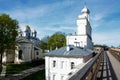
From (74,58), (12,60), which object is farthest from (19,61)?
(74,58)

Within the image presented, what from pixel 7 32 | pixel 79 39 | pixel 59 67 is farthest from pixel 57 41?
pixel 59 67

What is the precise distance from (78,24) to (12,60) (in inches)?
939

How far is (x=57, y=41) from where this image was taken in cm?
7906

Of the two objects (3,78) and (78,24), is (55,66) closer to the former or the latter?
(3,78)

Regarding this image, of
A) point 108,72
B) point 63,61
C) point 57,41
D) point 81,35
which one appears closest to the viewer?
point 108,72

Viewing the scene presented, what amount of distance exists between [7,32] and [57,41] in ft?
127

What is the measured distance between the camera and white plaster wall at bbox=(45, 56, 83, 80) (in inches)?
1205

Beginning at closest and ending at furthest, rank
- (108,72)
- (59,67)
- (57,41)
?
1. (108,72)
2. (59,67)
3. (57,41)

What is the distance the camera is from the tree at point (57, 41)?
77.5 m

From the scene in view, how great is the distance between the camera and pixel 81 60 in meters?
30.1

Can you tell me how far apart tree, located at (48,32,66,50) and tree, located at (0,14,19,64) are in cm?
3496

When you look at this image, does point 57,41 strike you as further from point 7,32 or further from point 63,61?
point 63,61

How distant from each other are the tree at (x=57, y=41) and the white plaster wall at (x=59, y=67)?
44.1m

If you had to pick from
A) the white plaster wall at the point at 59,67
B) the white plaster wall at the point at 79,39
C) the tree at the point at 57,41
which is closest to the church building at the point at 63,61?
the white plaster wall at the point at 59,67
